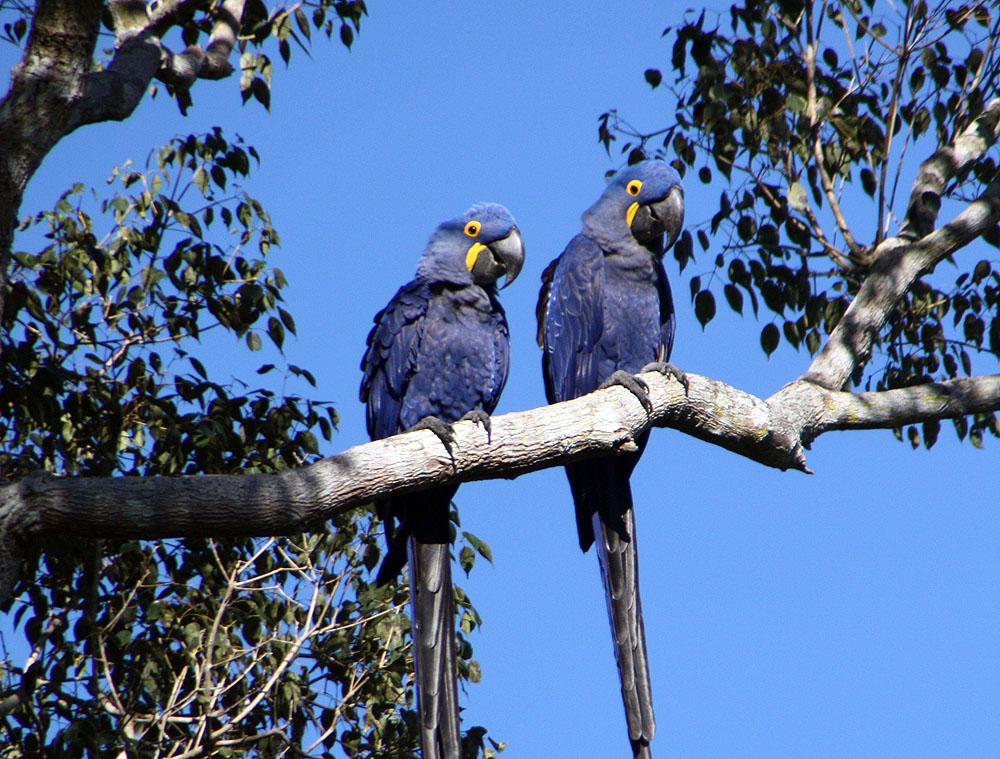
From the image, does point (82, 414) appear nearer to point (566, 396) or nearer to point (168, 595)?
point (168, 595)

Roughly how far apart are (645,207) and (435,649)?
6.46 ft

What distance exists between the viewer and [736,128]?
4.48m

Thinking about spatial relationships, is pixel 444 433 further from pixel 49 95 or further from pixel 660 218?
pixel 660 218

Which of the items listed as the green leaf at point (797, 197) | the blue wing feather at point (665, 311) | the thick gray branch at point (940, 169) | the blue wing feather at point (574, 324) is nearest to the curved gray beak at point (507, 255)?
the blue wing feather at point (574, 324)

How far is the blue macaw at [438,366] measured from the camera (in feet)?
11.7

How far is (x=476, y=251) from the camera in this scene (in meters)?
3.97

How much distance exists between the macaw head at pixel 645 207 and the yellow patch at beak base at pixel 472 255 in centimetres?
54

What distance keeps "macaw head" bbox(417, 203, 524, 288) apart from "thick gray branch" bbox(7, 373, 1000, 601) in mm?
885

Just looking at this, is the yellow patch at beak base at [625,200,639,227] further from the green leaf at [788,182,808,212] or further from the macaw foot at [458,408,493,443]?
the macaw foot at [458,408,493,443]

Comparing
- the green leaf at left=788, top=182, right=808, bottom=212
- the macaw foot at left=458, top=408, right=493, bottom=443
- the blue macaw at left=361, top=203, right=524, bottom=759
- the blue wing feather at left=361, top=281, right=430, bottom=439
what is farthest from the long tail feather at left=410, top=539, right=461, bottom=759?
the green leaf at left=788, top=182, right=808, bottom=212

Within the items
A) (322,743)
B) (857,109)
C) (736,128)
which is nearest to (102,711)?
(322,743)

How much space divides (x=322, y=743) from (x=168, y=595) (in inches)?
35.7

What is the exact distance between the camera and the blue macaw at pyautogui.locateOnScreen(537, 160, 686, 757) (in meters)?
3.75

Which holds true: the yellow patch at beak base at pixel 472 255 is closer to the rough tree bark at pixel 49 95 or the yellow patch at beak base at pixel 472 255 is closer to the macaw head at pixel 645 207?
the macaw head at pixel 645 207
